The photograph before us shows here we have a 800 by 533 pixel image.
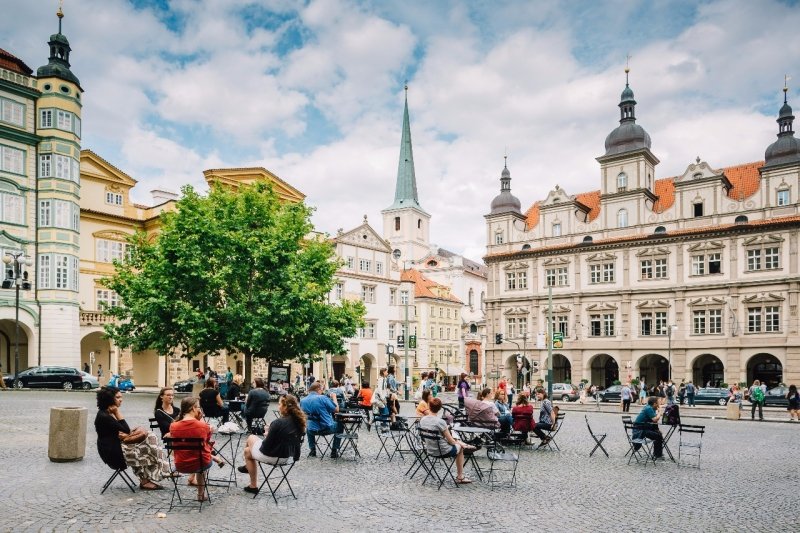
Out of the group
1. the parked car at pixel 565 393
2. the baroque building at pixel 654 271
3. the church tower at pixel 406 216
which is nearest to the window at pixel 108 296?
the baroque building at pixel 654 271

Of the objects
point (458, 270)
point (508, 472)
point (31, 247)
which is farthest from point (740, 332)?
point (458, 270)

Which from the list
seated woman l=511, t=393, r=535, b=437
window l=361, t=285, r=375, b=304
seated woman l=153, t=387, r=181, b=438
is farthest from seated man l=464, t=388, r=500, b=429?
window l=361, t=285, r=375, b=304

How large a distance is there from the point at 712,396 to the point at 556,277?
19291 mm

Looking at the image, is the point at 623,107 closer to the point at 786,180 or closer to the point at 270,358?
the point at 786,180

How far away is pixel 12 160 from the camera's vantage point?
41.2m

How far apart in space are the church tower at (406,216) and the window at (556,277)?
5758 centimetres

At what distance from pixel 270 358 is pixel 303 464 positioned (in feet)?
65.5

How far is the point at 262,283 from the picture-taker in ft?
104

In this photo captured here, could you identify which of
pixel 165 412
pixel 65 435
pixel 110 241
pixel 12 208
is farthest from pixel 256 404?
pixel 110 241

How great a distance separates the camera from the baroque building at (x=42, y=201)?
40.9 meters

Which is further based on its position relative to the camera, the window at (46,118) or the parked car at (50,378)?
the window at (46,118)

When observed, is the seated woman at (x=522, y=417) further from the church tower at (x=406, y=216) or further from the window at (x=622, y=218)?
the church tower at (x=406, y=216)

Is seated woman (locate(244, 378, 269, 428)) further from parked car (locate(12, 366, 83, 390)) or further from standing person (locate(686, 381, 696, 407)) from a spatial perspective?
standing person (locate(686, 381, 696, 407))

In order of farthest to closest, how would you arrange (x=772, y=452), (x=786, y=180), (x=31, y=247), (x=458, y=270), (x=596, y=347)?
(x=458, y=270) → (x=596, y=347) → (x=786, y=180) → (x=31, y=247) → (x=772, y=452)
